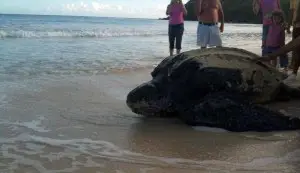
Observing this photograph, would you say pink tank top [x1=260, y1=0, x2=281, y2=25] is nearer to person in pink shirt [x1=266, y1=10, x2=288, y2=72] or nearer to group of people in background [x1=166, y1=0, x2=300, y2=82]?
group of people in background [x1=166, y1=0, x2=300, y2=82]

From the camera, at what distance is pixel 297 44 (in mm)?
3773

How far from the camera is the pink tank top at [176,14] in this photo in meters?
8.66

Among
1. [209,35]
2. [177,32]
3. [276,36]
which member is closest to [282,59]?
[276,36]

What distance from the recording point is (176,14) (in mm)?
8688

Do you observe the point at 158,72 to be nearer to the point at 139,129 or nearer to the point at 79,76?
the point at 139,129

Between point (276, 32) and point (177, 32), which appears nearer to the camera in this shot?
point (276, 32)

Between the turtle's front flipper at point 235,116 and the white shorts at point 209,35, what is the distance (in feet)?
11.5

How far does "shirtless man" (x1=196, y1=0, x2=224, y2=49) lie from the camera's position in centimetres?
699

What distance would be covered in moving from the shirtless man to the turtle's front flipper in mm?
3520

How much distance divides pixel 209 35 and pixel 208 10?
45 centimetres

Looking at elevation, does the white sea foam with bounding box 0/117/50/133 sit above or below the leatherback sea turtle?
below

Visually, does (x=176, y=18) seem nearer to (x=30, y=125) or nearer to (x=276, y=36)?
(x=276, y=36)

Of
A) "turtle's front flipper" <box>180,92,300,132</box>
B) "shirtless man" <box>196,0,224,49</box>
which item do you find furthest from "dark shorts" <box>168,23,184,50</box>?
"turtle's front flipper" <box>180,92,300,132</box>

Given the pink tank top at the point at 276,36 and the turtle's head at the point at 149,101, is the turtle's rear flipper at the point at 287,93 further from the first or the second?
the pink tank top at the point at 276,36
